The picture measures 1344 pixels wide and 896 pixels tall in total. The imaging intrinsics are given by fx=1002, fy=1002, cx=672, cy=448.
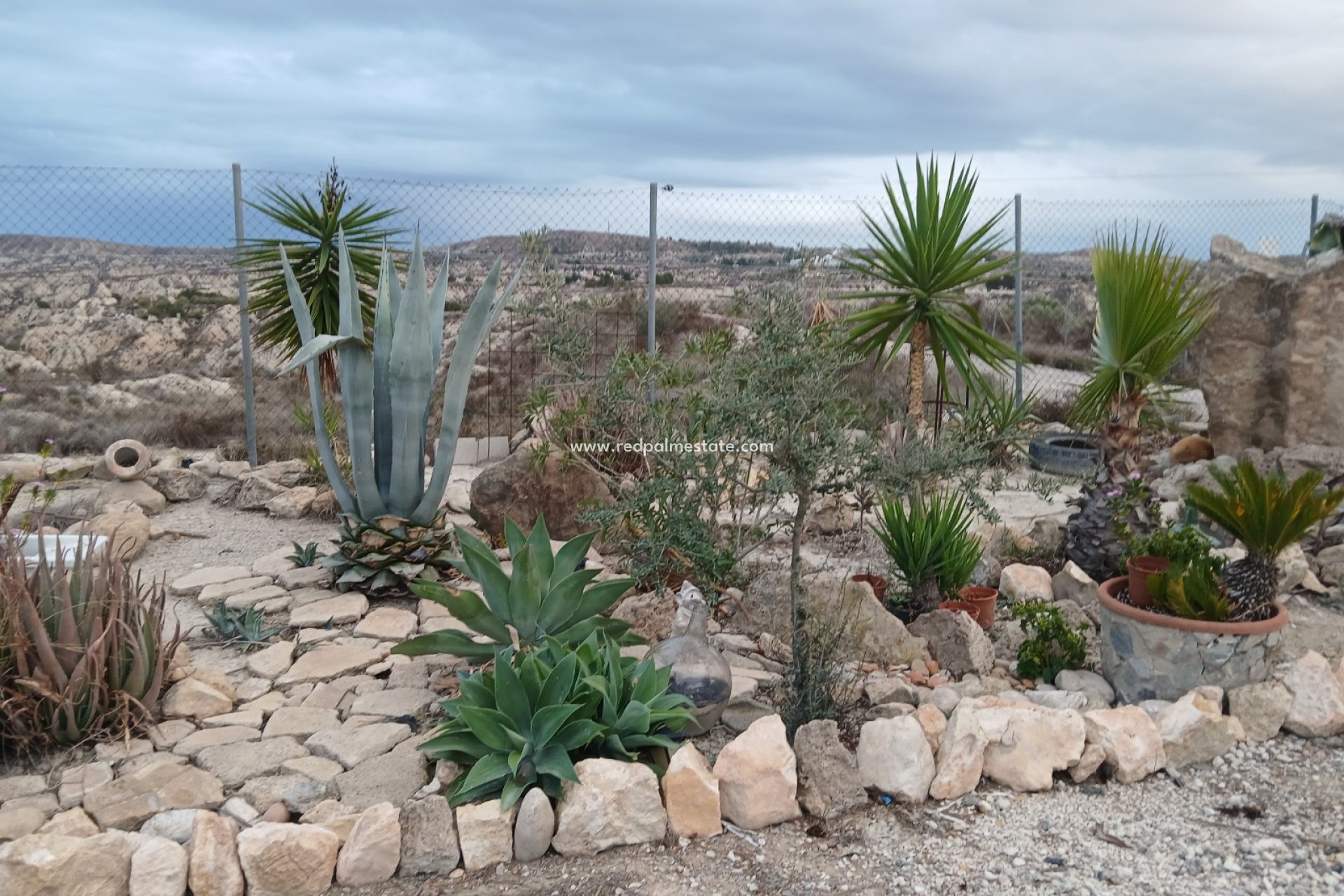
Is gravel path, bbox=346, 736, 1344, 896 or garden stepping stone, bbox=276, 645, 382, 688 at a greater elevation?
garden stepping stone, bbox=276, 645, 382, 688

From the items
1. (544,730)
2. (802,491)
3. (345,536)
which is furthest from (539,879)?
(345,536)

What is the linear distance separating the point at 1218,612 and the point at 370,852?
2.89 metres

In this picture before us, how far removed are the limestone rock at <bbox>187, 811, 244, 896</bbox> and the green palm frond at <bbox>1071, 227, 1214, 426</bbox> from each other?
420 cm

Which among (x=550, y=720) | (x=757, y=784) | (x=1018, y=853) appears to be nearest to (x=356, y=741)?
(x=550, y=720)

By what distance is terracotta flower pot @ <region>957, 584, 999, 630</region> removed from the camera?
424 centimetres

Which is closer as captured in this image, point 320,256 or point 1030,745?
point 1030,745

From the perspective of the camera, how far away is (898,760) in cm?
289

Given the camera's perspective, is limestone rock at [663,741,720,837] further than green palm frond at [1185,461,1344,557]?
No

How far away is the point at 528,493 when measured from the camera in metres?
5.27

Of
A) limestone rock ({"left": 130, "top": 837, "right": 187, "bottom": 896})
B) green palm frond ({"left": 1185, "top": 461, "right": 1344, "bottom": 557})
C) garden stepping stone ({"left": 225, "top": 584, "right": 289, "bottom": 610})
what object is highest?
green palm frond ({"left": 1185, "top": 461, "right": 1344, "bottom": 557})

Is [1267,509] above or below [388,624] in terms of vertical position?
above

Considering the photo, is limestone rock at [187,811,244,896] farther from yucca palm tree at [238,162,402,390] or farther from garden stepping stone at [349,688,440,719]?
yucca palm tree at [238,162,402,390]

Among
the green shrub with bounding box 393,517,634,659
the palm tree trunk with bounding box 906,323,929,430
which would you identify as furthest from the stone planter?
the palm tree trunk with bounding box 906,323,929,430

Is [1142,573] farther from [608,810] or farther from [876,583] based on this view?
[608,810]
